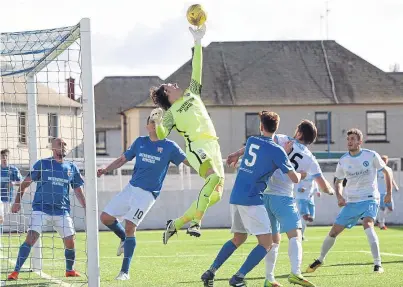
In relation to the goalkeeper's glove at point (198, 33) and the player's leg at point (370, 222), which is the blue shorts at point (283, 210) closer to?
the goalkeeper's glove at point (198, 33)

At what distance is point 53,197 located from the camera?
13922 mm

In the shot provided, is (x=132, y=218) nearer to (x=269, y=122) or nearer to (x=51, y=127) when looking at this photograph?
(x=51, y=127)

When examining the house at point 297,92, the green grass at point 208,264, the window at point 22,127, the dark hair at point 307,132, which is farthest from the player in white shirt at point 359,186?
the house at point 297,92

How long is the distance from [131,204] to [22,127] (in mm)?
3598

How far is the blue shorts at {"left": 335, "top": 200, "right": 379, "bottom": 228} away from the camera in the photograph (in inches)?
559

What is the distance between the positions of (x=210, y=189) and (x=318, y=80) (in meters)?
52.0

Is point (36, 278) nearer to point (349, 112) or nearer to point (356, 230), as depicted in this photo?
point (356, 230)

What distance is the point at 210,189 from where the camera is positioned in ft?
37.8

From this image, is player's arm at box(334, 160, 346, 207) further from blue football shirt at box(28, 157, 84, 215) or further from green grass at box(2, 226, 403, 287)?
blue football shirt at box(28, 157, 84, 215)

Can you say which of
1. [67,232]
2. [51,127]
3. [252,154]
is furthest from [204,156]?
[51,127]

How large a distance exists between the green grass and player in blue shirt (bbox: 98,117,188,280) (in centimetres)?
65

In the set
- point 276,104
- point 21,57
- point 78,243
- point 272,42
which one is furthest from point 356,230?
point 272,42

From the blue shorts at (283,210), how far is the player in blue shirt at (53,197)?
9.95 feet

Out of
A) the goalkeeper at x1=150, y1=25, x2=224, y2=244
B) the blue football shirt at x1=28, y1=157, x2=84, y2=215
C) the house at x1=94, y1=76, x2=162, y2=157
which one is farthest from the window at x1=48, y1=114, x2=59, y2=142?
the house at x1=94, y1=76, x2=162, y2=157
